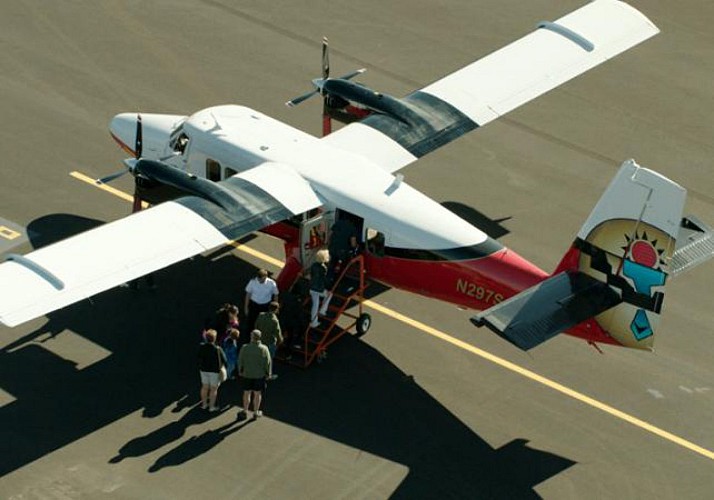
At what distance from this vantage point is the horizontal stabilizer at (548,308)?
87.0 feet

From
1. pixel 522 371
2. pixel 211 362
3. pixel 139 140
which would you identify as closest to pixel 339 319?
pixel 522 371

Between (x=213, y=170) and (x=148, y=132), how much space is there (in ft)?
9.82

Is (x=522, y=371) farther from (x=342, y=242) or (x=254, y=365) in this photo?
(x=254, y=365)

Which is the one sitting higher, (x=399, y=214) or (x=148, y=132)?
(x=399, y=214)

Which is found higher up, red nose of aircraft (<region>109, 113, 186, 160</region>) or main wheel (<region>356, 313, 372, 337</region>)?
red nose of aircraft (<region>109, 113, 186, 160</region>)

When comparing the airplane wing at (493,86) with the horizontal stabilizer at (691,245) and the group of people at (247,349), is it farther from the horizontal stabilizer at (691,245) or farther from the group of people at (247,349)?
the horizontal stabilizer at (691,245)

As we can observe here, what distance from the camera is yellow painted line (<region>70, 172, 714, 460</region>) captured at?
96.2 feet

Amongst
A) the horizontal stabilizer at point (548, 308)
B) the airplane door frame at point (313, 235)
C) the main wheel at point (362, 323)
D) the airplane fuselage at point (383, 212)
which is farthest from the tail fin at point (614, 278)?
the airplane door frame at point (313, 235)

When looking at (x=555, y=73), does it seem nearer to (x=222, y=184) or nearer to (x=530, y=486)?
(x=222, y=184)

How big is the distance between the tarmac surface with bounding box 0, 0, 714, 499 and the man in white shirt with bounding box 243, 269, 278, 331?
1.67 m

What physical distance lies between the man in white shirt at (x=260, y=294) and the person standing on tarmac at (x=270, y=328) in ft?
3.12

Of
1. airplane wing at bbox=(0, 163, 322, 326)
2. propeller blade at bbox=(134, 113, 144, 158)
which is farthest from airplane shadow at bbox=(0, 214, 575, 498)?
propeller blade at bbox=(134, 113, 144, 158)

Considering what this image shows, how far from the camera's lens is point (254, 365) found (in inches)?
1118

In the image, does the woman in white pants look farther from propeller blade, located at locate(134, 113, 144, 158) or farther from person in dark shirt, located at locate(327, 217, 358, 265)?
propeller blade, located at locate(134, 113, 144, 158)
